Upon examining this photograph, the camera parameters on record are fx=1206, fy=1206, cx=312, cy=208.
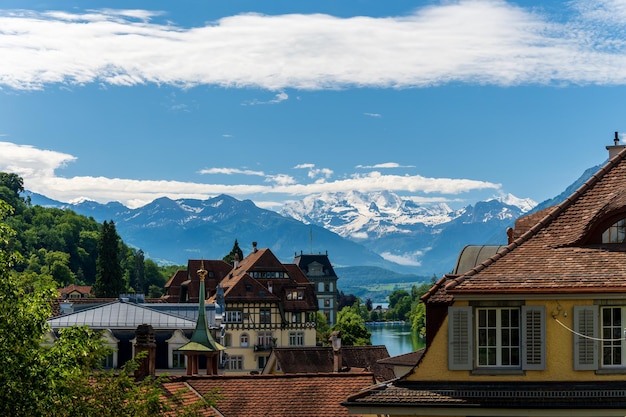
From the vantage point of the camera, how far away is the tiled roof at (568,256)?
Result: 22.0 metres

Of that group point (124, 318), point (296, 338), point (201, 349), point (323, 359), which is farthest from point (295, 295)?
point (201, 349)

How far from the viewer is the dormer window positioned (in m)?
23.1

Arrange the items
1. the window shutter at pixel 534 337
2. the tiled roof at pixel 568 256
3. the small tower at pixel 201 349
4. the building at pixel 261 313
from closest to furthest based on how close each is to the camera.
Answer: the tiled roof at pixel 568 256
the window shutter at pixel 534 337
the small tower at pixel 201 349
the building at pixel 261 313

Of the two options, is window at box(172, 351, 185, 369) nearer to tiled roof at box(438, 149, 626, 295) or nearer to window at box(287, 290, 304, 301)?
tiled roof at box(438, 149, 626, 295)

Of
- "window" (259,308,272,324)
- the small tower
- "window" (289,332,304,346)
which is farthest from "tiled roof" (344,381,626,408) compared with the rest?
"window" (289,332,304,346)

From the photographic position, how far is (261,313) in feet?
379

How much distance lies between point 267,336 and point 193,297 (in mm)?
19667

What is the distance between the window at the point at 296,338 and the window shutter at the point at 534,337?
95129 mm

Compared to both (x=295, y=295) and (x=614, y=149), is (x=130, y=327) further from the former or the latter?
(x=295, y=295)

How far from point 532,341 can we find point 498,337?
2.30 feet

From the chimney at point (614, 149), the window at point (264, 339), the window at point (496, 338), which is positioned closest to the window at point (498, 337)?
the window at point (496, 338)

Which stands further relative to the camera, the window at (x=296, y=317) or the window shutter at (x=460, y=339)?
the window at (x=296, y=317)

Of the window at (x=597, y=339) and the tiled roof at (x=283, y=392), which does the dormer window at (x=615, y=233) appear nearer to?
the window at (x=597, y=339)

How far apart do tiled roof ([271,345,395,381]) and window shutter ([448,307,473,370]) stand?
38.0m
